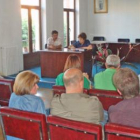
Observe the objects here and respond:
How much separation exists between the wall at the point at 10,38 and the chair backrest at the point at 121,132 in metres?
6.02

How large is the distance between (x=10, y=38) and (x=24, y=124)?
234 inches

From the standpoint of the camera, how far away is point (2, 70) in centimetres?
741

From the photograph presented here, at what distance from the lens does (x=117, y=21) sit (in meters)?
12.0

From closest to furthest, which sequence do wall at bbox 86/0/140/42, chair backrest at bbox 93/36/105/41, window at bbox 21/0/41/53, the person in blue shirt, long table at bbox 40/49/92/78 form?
the person in blue shirt < long table at bbox 40/49/92/78 < window at bbox 21/0/41/53 < wall at bbox 86/0/140/42 < chair backrest at bbox 93/36/105/41

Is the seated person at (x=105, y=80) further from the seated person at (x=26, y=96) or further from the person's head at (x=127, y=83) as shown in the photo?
the person's head at (x=127, y=83)

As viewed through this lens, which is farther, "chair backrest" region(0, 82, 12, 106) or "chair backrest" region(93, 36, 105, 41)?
"chair backrest" region(93, 36, 105, 41)

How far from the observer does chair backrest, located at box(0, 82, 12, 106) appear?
11.3 feet

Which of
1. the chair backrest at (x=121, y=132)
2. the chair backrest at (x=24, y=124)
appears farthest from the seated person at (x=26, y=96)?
the chair backrest at (x=121, y=132)

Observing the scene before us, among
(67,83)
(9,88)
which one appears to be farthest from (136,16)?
(67,83)

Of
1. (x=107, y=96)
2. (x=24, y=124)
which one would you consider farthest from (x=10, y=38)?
(x=24, y=124)

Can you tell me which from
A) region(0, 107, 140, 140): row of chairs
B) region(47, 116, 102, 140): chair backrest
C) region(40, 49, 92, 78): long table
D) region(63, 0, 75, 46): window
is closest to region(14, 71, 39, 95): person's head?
region(0, 107, 140, 140): row of chairs

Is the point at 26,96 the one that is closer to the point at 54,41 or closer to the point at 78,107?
the point at 78,107

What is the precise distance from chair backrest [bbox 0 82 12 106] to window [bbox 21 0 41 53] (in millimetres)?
5268

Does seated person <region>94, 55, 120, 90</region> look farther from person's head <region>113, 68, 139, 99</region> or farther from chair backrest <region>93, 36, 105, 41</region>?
chair backrest <region>93, 36, 105, 41</region>
